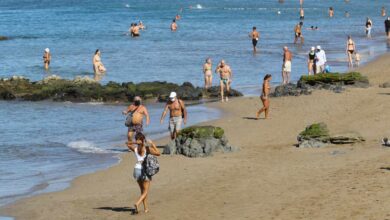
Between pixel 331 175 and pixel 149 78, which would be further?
pixel 149 78

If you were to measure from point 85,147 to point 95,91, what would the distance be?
9.46 metres

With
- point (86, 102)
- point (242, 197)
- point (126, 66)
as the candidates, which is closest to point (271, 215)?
point (242, 197)

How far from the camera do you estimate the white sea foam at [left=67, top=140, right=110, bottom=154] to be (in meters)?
20.9

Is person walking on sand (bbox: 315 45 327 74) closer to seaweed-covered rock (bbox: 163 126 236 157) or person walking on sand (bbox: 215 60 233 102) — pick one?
person walking on sand (bbox: 215 60 233 102)

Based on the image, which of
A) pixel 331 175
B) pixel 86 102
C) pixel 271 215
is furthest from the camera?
pixel 86 102

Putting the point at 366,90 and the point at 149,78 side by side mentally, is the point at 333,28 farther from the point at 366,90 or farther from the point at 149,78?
the point at 366,90

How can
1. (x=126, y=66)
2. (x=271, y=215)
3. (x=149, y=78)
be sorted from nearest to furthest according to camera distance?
(x=271, y=215) → (x=149, y=78) → (x=126, y=66)

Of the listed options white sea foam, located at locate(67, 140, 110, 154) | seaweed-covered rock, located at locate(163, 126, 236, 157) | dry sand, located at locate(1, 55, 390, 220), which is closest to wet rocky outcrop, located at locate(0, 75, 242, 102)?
white sea foam, located at locate(67, 140, 110, 154)

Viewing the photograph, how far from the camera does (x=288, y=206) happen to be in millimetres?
13539

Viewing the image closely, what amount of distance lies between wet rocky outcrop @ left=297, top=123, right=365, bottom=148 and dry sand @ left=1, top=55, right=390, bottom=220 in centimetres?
27

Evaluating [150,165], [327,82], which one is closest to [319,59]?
[327,82]

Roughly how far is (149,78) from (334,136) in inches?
749

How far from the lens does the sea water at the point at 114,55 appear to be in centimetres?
2047

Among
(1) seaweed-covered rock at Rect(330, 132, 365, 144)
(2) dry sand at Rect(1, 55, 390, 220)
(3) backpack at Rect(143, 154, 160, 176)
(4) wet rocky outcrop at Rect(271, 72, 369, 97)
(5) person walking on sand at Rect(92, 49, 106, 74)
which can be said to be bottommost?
(2) dry sand at Rect(1, 55, 390, 220)
